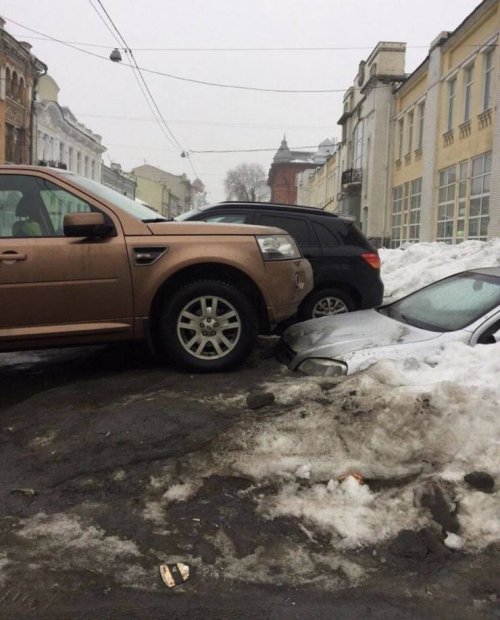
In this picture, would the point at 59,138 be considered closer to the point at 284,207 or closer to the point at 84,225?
the point at 284,207

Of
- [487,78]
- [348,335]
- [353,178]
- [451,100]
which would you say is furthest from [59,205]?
[353,178]

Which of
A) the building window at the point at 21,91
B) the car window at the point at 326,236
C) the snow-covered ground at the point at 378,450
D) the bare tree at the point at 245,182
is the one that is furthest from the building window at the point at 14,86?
the bare tree at the point at 245,182

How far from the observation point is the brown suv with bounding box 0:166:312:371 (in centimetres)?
460

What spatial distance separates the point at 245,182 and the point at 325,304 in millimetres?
88881

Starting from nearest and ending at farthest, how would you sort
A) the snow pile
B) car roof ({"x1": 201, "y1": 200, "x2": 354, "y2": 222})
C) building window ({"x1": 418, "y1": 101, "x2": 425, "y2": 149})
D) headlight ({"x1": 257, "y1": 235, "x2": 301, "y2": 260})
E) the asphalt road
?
the asphalt road → headlight ({"x1": 257, "y1": 235, "x2": 301, "y2": 260}) → car roof ({"x1": 201, "y1": 200, "x2": 354, "y2": 222}) → the snow pile → building window ({"x1": 418, "y1": 101, "x2": 425, "y2": 149})

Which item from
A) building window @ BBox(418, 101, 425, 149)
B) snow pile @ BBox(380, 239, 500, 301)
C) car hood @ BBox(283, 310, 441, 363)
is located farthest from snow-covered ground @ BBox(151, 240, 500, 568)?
building window @ BBox(418, 101, 425, 149)

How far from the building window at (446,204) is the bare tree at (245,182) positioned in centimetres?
6639

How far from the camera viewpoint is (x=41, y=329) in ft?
15.2

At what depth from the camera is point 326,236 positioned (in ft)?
23.6

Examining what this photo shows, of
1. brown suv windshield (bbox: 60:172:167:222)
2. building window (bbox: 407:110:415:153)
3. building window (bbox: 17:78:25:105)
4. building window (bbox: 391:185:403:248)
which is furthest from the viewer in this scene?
building window (bbox: 17:78:25:105)

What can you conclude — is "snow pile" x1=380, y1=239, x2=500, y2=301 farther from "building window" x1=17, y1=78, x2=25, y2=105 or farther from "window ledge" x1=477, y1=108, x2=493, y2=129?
"building window" x1=17, y1=78, x2=25, y2=105

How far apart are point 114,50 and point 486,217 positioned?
12.8 m

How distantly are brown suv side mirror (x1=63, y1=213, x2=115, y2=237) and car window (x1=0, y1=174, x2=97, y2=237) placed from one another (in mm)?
202

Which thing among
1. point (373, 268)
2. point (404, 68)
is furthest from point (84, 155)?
point (373, 268)
